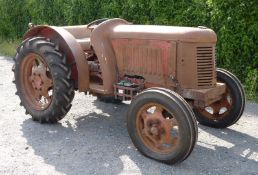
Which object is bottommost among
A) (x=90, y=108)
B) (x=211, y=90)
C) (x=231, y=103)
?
(x=90, y=108)

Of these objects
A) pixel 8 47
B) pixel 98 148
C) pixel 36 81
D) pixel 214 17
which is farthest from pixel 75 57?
pixel 8 47

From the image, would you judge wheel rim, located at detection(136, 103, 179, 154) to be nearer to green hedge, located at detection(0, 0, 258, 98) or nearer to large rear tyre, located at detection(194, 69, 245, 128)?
large rear tyre, located at detection(194, 69, 245, 128)

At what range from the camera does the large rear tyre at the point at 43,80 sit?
5137mm

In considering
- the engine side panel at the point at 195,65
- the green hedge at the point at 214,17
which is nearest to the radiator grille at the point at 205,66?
the engine side panel at the point at 195,65

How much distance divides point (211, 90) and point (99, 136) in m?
1.60

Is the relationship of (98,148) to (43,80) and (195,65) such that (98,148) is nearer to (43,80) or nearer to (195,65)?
(43,80)

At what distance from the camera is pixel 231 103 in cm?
524

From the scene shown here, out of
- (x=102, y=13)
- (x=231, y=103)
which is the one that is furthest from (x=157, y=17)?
(x=231, y=103)

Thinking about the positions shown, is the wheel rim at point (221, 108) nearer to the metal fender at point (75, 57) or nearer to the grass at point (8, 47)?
the metal fender at point (75, 57)

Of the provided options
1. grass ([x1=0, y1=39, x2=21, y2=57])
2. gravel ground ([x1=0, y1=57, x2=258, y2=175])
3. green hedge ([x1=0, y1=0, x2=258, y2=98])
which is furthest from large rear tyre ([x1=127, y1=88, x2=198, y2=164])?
grass ([x1=0, y1=39, x2=21, y2=57])

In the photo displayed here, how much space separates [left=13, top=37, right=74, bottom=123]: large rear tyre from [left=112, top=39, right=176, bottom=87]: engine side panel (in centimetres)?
75

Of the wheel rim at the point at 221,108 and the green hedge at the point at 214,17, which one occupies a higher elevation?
the green hedge at the point at 214,17

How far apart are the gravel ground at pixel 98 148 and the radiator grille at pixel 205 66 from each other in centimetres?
82

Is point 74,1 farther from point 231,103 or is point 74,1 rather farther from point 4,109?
point 231,103
